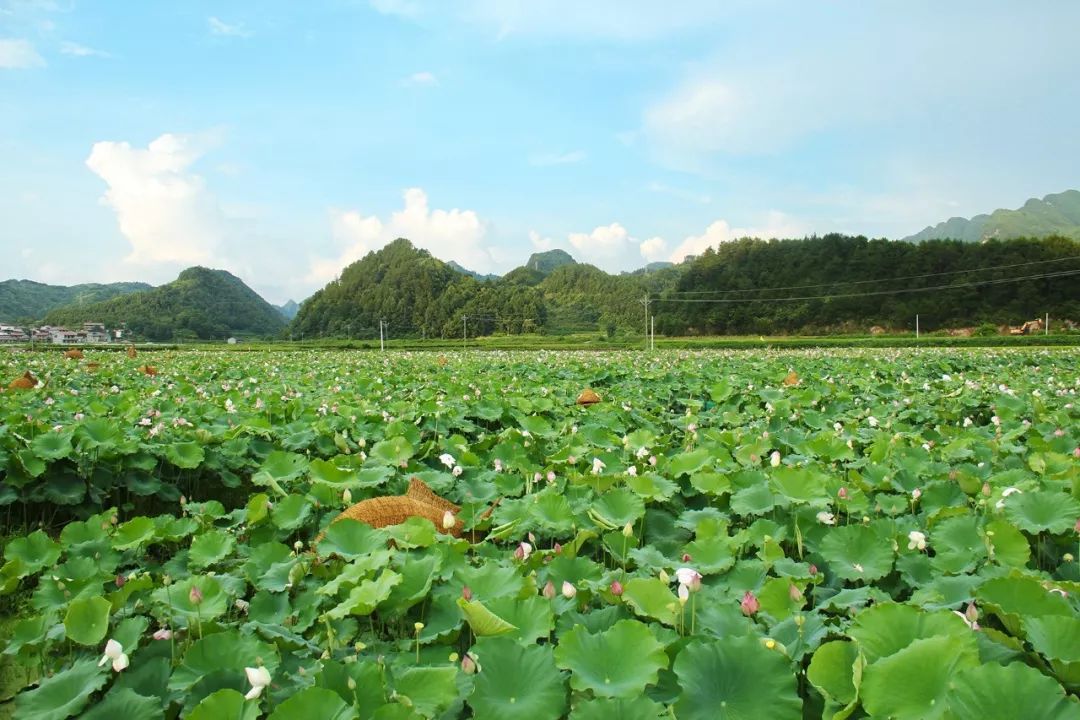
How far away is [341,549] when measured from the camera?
2.41 meters

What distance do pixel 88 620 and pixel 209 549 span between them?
0.68 m

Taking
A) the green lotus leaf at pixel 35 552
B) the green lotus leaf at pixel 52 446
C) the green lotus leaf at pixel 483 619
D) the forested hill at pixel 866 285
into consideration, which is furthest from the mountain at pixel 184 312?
the green lotus leaf at pixel 483 619

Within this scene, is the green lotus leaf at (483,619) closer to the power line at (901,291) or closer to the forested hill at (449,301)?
the power line at (901,291)

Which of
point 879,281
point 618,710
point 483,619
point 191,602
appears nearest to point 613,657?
point 618,710

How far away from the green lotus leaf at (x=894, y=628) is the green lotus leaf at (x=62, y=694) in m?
1.92

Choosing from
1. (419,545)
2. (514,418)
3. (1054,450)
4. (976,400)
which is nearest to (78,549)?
(419,545)

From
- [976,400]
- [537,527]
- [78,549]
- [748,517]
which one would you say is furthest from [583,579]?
[976,400]

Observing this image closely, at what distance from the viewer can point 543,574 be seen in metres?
2.18

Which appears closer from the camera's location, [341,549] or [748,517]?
[341,549]

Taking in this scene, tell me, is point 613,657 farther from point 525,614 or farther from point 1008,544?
point 1008,544

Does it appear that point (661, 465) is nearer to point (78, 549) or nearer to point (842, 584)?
point (842, 584)

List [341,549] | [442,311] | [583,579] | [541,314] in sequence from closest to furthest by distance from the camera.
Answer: [583,579] → [341,549] → [541,314] → [442,311]

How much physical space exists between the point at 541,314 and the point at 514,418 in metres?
87.4

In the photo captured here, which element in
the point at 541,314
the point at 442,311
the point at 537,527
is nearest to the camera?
the point at 537,527
